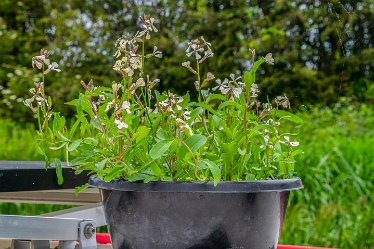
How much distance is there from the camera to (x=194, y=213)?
1.08 meters

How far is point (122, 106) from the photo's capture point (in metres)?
1.07

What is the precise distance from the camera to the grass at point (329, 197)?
362 centimetres

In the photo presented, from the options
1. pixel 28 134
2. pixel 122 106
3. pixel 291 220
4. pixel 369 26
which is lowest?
pixel 291 220

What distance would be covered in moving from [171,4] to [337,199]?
3067 millimetres

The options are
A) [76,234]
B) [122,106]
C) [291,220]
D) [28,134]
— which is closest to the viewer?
[122,106]

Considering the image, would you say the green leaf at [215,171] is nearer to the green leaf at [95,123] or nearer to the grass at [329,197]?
the green leaf at [95,123]

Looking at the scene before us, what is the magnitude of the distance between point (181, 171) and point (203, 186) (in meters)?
0.06

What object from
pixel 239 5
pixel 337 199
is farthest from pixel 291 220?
pixel 239 5

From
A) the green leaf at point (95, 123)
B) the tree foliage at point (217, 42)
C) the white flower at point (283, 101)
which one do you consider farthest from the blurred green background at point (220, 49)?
the green leaf at point (95, 123)

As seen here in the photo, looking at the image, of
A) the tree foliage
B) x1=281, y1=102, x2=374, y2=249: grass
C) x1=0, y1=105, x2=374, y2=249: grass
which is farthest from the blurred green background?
x1=281, y1=102, x2=374, y2=249: grass

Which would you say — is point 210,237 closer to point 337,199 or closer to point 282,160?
point 282,160

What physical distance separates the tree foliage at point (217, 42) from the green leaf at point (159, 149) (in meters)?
4.45

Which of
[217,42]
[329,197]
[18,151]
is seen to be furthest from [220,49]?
[329,197]

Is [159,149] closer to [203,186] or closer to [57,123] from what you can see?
[203,186]
